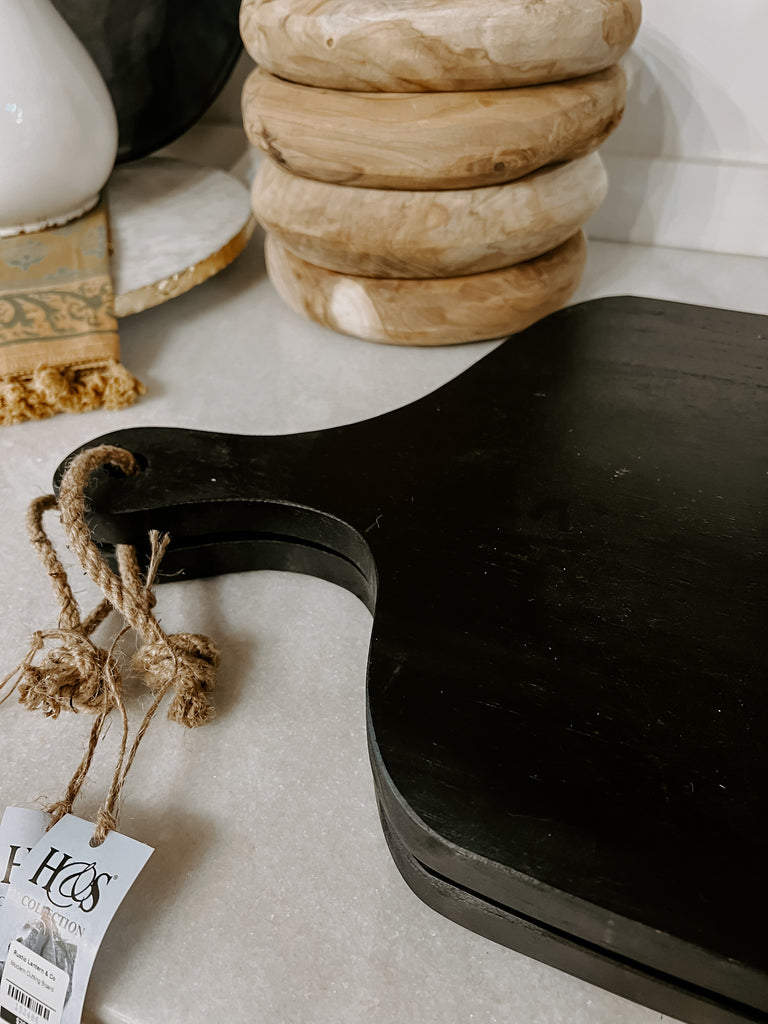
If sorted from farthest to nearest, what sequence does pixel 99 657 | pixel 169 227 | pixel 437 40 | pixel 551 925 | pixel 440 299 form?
pixel 169 227 < pixel 440 299 < pixel 437 40 < pixel 99 657 < pixel 551 925

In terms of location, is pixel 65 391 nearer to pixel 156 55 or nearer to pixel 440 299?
pixel 440 299

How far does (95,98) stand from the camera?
0.67 metres

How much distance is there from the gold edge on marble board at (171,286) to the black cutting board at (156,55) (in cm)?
24

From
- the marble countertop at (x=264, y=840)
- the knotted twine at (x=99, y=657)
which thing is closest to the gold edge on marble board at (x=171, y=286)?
the marble countertop at (x=264, y=840)

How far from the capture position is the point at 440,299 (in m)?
0.61

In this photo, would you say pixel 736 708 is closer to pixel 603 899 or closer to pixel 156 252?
pixel 603 899

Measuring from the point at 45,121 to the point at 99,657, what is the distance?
0.46 metres

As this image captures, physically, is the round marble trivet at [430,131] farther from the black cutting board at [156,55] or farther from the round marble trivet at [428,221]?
the black cutting board at [156,55]

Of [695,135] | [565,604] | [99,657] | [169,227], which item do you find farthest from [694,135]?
[99,657]

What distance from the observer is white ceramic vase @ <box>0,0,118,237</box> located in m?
0.62

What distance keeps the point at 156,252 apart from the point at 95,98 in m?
0.14

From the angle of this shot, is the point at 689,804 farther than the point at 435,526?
No

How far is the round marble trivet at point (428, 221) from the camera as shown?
55cm

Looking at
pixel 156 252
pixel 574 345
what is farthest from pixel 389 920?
pixel 156 252
